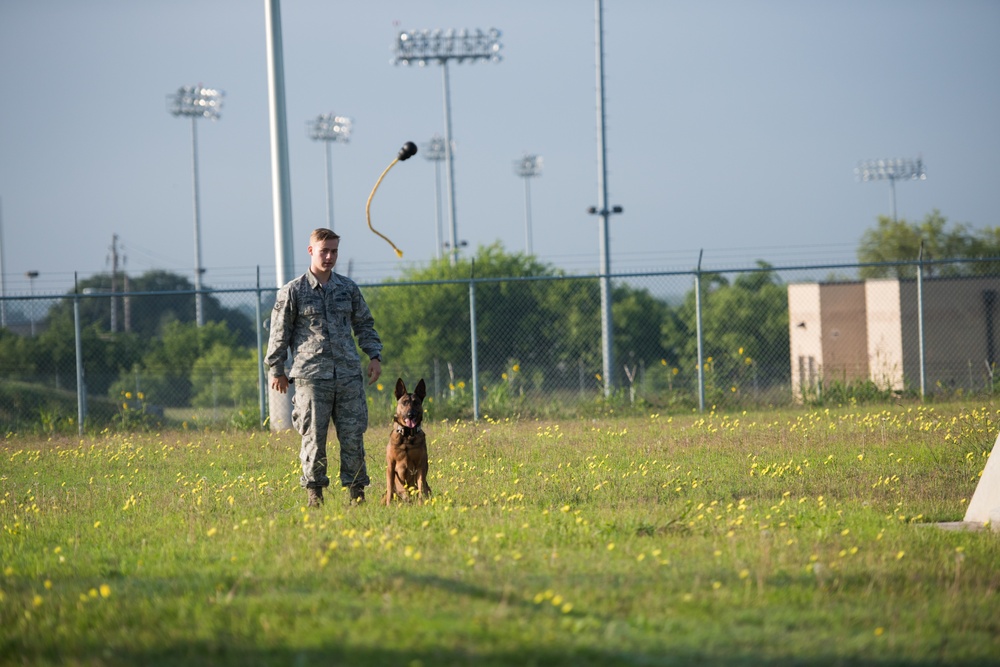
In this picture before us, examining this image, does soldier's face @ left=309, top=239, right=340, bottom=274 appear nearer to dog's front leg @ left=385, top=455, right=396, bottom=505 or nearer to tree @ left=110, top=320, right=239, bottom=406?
dog's front leg @ left=385, top=455, right=396, bottom=505

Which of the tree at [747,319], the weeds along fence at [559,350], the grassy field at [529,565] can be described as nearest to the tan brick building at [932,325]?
the weeds along fence at [559,350]

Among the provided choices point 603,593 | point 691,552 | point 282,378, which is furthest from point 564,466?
point 603,593

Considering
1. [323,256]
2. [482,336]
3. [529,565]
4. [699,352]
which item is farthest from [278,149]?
[482,336]

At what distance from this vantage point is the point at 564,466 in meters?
9.63

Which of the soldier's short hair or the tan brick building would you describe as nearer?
the soldier's short hair

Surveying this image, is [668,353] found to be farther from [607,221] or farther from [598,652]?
A: [598,652]

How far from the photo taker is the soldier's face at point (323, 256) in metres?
7.59

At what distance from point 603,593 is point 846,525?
251 centimetres

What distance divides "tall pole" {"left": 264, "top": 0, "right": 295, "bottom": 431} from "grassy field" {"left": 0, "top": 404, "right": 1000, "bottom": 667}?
16.7 ft

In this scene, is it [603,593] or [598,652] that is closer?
[598,652]

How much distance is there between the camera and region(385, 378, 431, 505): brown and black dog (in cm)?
745

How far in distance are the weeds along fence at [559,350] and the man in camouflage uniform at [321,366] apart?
652 centimetres

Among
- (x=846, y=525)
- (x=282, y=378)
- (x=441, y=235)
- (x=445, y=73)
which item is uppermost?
(x=445, y=73)

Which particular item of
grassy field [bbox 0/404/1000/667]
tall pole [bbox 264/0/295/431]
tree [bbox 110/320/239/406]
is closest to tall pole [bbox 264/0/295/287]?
tall pole [bbox 264/0/295/431]
